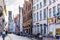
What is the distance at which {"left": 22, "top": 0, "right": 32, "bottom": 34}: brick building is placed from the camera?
2.67 m

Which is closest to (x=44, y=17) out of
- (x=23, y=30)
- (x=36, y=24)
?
(x=36, y=24)

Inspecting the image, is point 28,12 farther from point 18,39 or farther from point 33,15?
point 18,39

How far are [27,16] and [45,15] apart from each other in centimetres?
28

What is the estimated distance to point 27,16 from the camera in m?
2.67

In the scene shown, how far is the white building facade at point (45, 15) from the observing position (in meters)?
2.41

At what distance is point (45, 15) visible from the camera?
8.50 ft

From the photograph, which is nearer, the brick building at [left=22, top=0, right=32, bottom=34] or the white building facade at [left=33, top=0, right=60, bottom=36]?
the white building facade at [left=33, top=0, right=60, bottom=36]

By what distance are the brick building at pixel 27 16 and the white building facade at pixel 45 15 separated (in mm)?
64

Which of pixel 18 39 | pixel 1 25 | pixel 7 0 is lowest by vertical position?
pixel 18 39

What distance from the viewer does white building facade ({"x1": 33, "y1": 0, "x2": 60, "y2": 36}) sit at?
2412 mm

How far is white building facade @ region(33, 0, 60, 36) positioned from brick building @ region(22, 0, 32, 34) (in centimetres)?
6

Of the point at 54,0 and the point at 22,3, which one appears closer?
the point at 54,0

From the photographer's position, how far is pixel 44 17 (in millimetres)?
2613

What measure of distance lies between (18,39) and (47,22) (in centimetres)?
50
